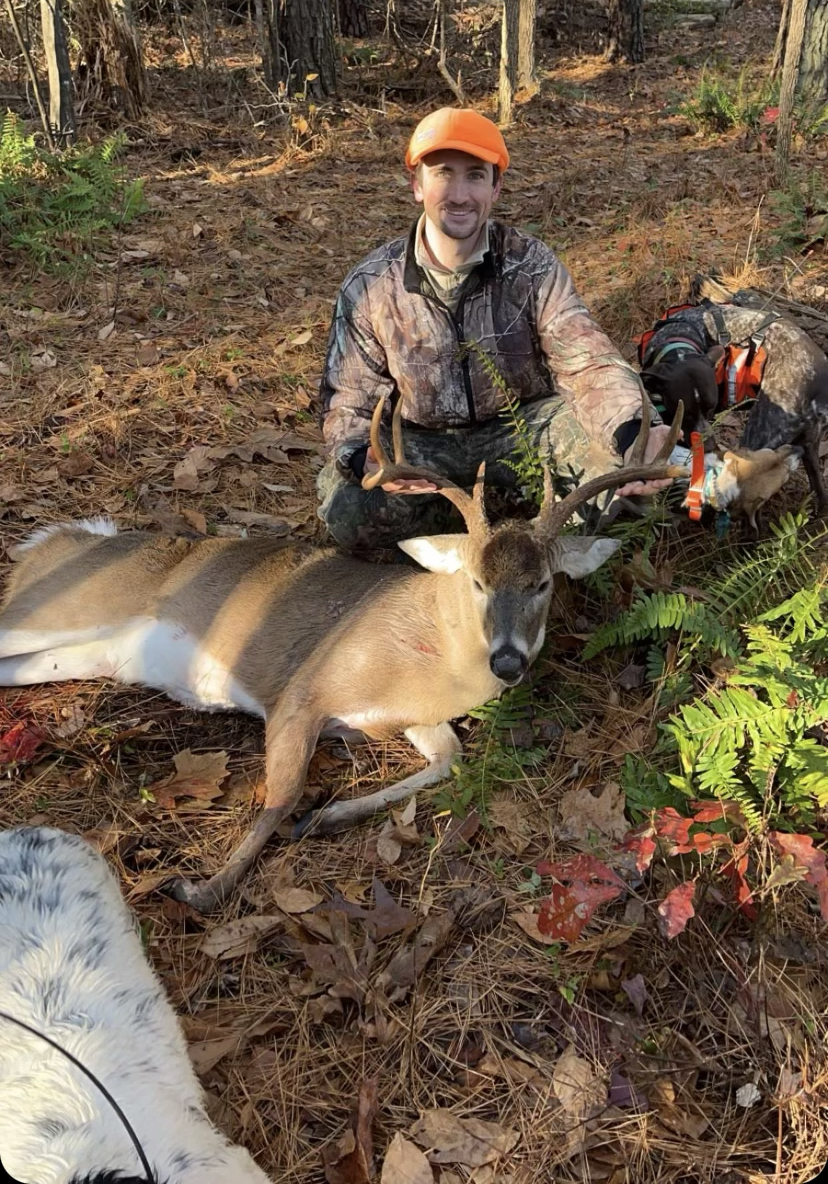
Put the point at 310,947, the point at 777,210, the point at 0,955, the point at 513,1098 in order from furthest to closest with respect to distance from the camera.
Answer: the point at 777,210
the point at 310,947
the point at 513,1098
the point at 0,955

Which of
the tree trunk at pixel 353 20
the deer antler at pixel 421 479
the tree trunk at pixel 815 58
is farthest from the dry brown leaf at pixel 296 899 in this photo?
the tree trunk at pixel 353 20

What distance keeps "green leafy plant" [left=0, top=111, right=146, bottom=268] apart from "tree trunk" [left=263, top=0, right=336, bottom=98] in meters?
3.52

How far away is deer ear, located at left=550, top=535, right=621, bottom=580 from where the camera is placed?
395 cm

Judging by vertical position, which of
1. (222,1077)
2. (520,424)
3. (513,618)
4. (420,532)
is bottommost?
(222,1077)

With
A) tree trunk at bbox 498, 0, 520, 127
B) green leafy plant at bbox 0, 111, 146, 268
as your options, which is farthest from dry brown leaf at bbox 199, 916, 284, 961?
tree trunk at bbox 498, 0, 520, 127

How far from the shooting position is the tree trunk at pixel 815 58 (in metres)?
9.44

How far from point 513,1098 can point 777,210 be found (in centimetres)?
809

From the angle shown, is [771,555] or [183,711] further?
[183,711]

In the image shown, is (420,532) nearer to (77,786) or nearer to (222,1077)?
(77,786)

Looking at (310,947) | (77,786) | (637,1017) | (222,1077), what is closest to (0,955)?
(222,1077)

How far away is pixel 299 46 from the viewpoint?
1197cm

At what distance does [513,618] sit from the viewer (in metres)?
3.77

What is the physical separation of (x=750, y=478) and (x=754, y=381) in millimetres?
783

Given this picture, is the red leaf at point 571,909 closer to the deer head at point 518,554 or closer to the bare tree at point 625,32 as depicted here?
the deer head at point 518,554
